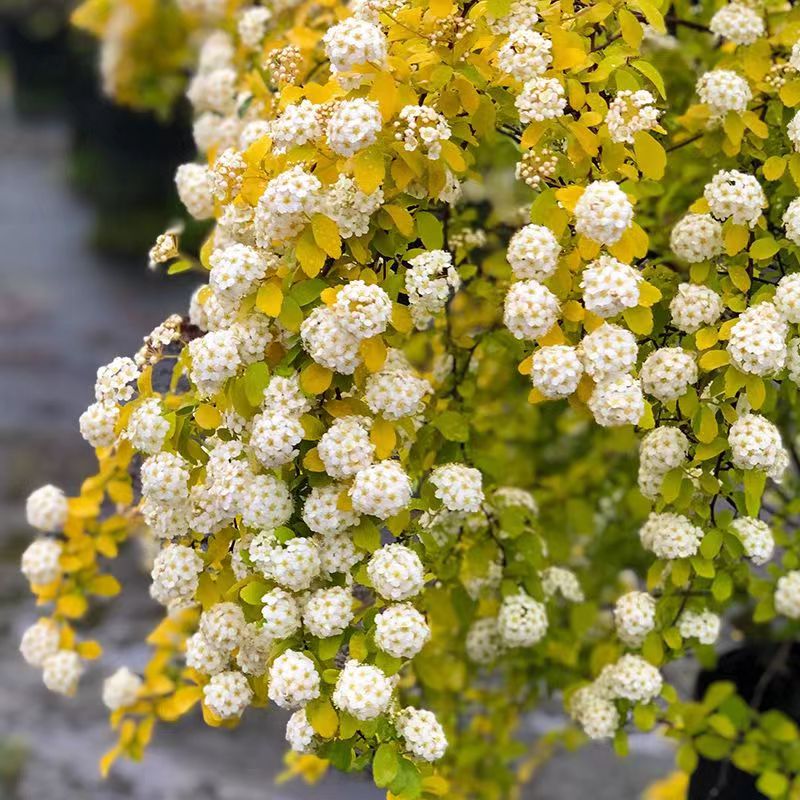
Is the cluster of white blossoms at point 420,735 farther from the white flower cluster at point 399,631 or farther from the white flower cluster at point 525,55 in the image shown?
the white flower cluster at point 525,55

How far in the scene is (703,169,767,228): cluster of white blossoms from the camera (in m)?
1.17

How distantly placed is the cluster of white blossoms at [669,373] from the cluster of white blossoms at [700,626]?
1.22 ft

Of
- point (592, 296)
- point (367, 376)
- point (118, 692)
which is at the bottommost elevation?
point (118, 692)

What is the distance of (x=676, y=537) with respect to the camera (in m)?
1.27

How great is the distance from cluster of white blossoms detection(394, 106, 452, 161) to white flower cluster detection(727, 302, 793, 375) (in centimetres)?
38

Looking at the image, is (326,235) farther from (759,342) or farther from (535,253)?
(759,342)

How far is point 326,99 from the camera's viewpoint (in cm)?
113

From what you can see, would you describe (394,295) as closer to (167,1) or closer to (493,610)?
(493,610)

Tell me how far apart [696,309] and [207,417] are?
571 mm

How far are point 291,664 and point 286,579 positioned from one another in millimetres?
86

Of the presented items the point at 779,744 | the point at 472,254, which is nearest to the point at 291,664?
the point at 472,254

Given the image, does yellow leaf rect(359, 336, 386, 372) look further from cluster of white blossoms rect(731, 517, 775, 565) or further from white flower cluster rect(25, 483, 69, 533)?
white flower cluster rect(25, 483, 69, 533)

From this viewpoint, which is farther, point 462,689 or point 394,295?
point 462,689

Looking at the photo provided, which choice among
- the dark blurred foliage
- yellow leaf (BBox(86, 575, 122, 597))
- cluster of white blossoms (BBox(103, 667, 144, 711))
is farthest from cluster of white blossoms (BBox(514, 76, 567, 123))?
the dark blurred foliage
